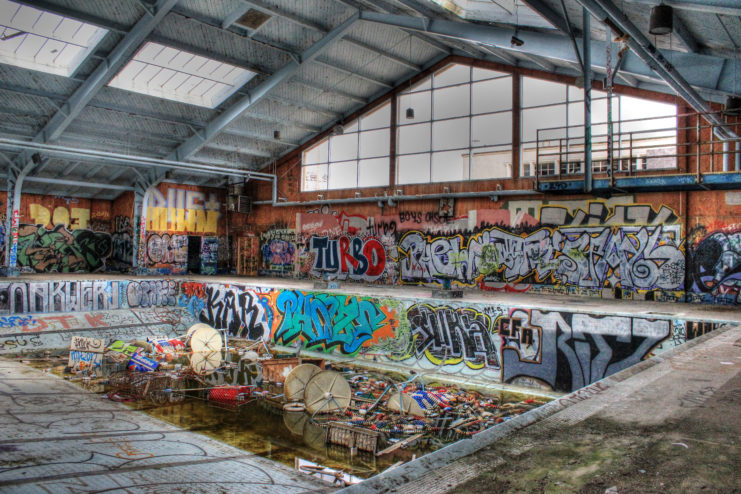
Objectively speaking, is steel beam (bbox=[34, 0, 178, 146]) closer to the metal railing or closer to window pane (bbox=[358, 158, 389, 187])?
window pane (bbox=[358, 158, 389, 187])

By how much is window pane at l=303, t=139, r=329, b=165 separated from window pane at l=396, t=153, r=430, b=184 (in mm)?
4134

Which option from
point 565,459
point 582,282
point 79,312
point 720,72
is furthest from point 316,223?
point 565,459

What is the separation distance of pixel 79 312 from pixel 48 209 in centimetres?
863

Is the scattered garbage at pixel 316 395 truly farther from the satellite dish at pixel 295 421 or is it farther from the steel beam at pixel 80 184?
the steel beam at pixel 80 184

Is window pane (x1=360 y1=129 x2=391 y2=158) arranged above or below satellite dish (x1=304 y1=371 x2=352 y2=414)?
above

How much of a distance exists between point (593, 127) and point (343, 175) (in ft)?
35.3

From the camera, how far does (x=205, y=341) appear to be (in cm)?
1426

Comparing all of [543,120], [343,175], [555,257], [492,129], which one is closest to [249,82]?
[343,175]

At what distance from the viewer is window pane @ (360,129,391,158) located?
2205 cm

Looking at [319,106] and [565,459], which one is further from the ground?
[319,106]

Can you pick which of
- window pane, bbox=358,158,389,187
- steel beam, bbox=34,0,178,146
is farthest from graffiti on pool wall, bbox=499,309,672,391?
steel beam, bbox=34,0,178,146

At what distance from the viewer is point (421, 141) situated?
68.4 feet

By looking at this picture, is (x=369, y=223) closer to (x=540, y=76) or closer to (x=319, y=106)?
(x=319, y=106)

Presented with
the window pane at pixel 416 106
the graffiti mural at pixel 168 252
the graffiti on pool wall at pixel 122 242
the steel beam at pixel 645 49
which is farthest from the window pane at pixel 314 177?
the steel beam at pixel 645 49
